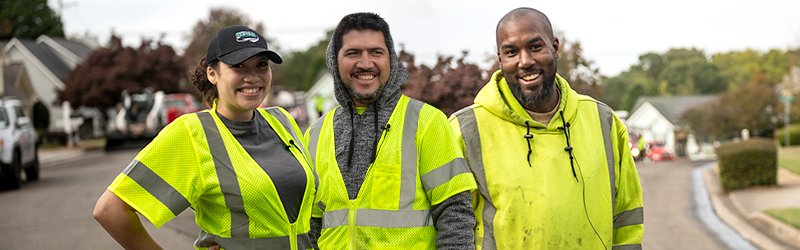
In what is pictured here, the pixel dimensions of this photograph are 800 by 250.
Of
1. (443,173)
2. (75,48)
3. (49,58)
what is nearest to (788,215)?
(443,173)

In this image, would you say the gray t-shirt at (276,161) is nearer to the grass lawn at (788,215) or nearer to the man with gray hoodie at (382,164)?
the man with gray hoodie at (382,164)

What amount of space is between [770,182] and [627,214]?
1331 centimetres

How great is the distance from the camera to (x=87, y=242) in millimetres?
8609

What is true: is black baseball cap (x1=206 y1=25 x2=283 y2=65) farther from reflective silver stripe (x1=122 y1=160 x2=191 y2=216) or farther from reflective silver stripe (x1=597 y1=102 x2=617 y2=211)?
reflective silver stripe (x1=597 y1=102 x2=617 y2=211)

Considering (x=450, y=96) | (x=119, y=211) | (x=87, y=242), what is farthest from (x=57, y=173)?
(x=119, y=211)

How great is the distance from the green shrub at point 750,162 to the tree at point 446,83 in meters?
10.6

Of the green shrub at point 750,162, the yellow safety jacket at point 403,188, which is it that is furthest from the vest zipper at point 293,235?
the green shrub at point 750,162

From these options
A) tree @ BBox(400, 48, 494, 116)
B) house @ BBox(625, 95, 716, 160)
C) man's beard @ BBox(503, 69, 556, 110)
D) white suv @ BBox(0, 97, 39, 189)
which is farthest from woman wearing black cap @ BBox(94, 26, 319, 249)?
house @ BBox(625, 95, 716, 160)

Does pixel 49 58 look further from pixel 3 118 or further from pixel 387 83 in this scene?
pixel 387 83

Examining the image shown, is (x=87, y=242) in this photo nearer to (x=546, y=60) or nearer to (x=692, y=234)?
(x=546, y=60)

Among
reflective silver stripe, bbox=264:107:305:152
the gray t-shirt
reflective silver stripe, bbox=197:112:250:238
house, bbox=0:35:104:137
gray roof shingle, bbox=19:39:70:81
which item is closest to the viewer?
reflective silver stripe, bbox=197:112:250:238

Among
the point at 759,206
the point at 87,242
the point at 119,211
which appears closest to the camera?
the point at 119,211

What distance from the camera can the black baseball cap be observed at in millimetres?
2453

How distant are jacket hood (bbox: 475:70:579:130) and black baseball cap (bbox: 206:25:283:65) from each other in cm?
112
